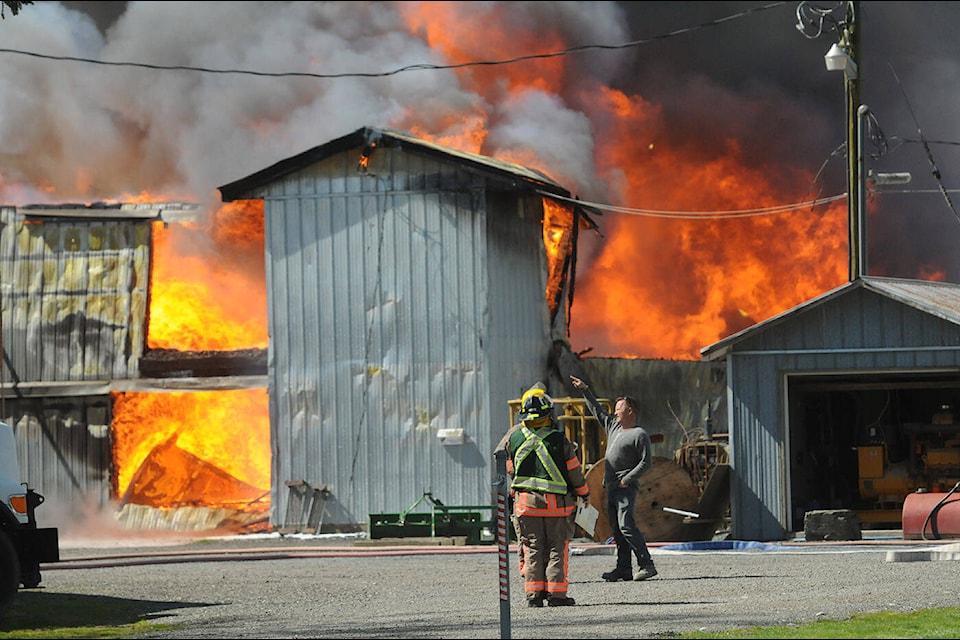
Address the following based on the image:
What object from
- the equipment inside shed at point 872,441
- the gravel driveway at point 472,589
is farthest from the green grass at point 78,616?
the equipment inside shed at point 872,441

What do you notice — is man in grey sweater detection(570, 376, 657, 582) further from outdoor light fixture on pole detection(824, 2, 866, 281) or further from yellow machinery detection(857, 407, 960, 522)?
yellow machinery detection(857, 407, 960, 522)

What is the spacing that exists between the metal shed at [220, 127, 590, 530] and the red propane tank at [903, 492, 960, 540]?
8.75 metres

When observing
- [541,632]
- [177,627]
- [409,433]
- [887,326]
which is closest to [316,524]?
[409,433]

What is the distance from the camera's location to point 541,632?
12867 mm

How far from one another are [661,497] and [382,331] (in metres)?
7.36

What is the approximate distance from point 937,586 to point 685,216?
88.7 feet

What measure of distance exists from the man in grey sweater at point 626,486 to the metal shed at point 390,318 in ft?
38.3

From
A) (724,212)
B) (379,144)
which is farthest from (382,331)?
(724,212)

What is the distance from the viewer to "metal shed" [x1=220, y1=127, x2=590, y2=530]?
30.9 meters

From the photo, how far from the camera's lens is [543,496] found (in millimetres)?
15641

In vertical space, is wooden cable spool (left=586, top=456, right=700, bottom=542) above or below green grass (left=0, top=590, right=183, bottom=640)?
above

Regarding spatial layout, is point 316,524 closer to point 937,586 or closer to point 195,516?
point 195,516

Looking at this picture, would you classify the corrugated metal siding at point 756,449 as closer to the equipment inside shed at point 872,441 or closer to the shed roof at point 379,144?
the equipment inside shed at point 872,441

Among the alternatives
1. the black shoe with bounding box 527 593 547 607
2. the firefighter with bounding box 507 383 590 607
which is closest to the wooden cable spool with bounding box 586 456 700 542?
the firefighter with bounding box 507 383 590 607
